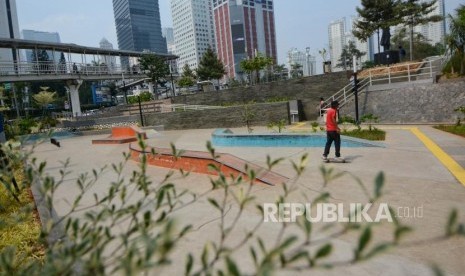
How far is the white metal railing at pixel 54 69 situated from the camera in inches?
1214

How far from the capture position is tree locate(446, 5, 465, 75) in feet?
57.3

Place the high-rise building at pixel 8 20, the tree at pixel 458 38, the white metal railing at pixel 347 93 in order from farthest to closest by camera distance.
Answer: the high-rise building at pixel 8 20
the white metal railing at pixel 347 93
the tree at pixel 458 38

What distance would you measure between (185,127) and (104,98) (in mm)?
67250

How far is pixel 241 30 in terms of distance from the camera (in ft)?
369

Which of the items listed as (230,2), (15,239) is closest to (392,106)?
(15,239)

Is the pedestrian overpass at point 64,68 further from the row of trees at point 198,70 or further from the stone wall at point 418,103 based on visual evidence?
the stone wall at point 418,103

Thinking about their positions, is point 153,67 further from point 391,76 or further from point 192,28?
point 192,28

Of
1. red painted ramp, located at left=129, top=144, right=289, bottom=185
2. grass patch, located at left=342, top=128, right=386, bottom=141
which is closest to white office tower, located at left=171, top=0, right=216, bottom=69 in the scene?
grass patch, located at left=342, top=128, right=386, bottom=141

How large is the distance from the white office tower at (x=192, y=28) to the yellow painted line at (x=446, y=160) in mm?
105207

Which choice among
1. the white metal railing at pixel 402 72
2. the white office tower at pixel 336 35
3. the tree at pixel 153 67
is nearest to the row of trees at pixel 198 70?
the tree at pixel 153 67

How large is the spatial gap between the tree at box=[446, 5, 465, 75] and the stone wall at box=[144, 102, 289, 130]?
9.19 m

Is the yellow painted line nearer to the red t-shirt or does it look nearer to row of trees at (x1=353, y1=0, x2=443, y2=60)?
the red t-shirt

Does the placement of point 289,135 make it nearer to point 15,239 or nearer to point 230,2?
point 15,239

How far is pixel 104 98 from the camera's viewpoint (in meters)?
85.4
